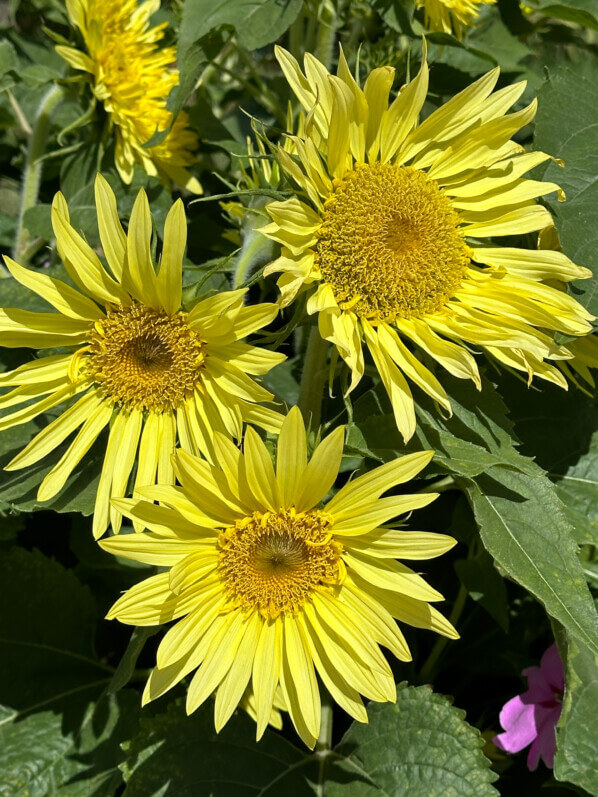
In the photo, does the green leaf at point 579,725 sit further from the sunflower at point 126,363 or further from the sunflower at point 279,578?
the sunflower at point 126,363

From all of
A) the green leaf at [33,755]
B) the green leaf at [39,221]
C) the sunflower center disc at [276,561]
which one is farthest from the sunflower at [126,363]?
the green leaf at [33,755]

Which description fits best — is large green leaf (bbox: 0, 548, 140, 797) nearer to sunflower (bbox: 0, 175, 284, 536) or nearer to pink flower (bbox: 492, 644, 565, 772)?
sunflower (bbox: 0, 175, 284, 536)

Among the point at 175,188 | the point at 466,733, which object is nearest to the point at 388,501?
the point at 466,733

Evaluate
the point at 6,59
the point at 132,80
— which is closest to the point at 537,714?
the point at 132,80

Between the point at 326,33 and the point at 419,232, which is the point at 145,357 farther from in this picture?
the point at 326,33

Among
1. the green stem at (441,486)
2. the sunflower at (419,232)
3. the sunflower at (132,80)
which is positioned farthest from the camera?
the sunflower at (132,80)

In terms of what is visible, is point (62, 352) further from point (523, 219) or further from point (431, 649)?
point (431, 649)
